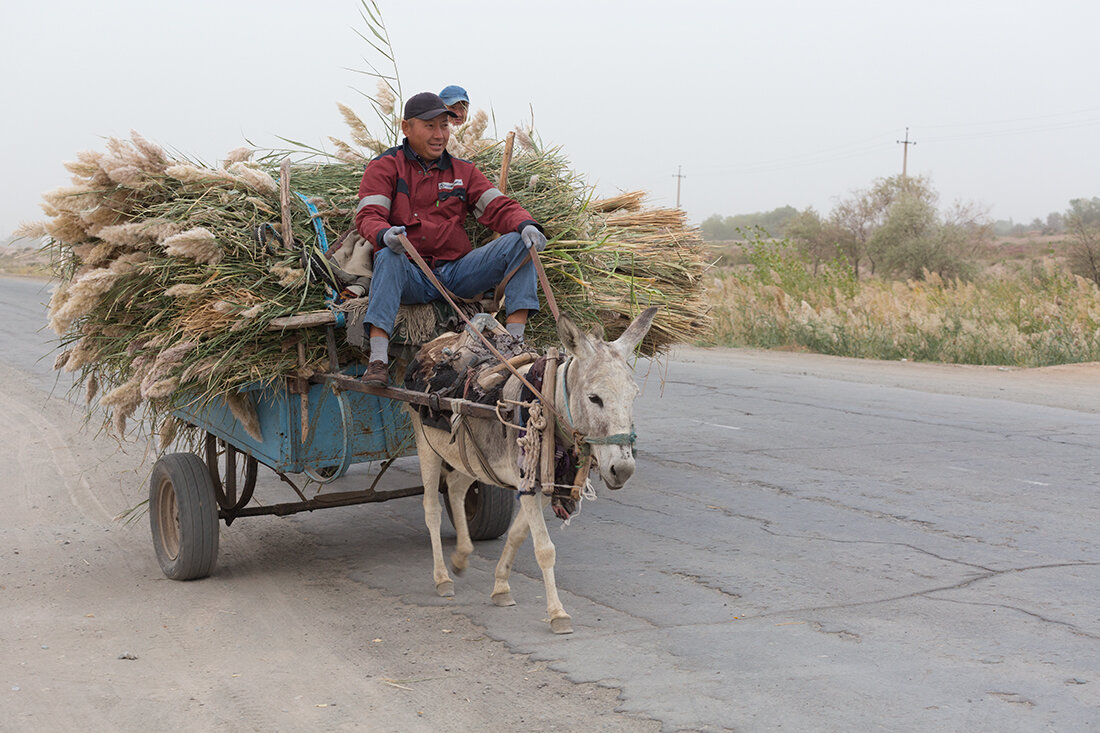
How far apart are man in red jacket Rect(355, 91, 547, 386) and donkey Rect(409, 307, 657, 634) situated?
634 millimetres

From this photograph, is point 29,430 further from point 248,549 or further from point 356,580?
point 356,580

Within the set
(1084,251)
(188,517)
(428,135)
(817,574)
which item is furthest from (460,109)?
(1084,251)

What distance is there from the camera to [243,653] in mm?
4863

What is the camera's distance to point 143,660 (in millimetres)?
4777

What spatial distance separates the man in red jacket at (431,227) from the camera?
5.60 m

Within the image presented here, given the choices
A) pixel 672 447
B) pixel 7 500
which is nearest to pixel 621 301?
pixel 672 447

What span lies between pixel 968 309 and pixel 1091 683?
57.0 ft

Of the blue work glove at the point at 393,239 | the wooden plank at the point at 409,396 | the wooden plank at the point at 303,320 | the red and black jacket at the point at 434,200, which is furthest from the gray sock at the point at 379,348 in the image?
the red and black jacket at the point at 434,200

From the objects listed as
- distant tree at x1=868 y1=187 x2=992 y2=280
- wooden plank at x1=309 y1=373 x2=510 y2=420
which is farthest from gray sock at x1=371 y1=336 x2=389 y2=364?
distant tree at x1=868 y1=187 x2=992 y2=280

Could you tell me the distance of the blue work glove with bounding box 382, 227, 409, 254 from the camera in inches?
217

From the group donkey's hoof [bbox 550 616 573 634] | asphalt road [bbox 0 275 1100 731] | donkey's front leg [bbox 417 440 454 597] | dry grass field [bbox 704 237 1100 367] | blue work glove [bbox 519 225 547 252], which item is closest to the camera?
asphalt road [bbox 0 275 1100 731]

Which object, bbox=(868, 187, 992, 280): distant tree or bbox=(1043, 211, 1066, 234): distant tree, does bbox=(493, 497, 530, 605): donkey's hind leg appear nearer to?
bbox=(868, 187, 992, 280): distant tree

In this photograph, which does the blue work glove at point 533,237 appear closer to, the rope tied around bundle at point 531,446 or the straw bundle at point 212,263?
the straw bundle at point 212,263

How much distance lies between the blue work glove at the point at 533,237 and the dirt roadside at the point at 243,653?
1976mm
